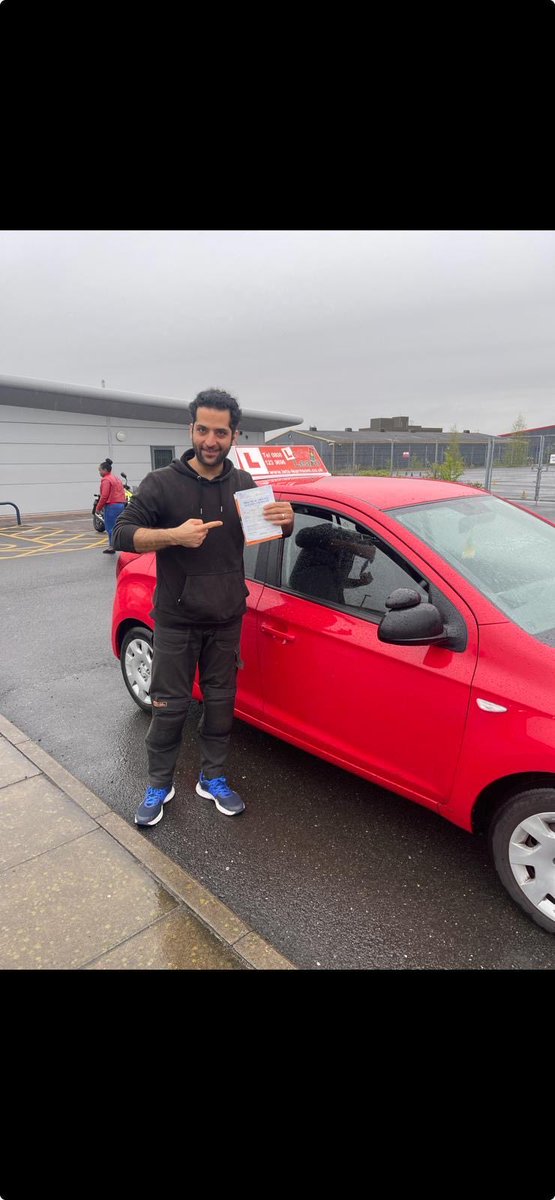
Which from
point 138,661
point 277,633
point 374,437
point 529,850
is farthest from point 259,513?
point 374,437

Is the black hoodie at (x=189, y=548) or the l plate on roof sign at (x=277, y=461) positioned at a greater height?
the l plate on roof sign at (x=277, y=461)

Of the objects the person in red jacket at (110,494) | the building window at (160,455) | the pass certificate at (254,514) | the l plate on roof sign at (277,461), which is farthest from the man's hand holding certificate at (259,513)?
the building window at (160,455)

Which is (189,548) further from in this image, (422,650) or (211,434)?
(422,650)

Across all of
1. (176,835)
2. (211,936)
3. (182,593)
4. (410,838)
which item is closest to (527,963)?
(410,838)

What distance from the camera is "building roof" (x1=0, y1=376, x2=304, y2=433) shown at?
56.3ft

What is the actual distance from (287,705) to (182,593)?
31.1 inches

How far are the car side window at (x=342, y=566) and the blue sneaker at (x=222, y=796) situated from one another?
1.05 metres

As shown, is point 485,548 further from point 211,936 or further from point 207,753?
point 211,936

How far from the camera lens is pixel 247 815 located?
2938 mm

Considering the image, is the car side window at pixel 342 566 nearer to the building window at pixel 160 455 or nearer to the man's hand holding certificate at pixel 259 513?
the man's hand holding certificate at pixel 259 513

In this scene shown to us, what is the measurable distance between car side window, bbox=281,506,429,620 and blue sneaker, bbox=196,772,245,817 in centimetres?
105

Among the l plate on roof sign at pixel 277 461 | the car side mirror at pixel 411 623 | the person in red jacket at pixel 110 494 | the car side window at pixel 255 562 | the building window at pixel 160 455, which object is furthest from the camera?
the building window at pixel 160 455

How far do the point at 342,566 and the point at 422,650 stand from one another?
2.07 ft

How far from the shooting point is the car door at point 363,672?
2.28 metres
